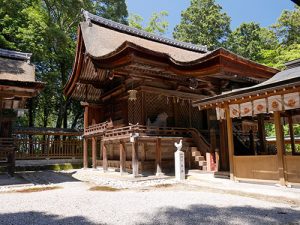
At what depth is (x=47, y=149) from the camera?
1930 centimetres

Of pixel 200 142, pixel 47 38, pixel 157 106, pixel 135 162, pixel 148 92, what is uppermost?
pixel 47 38

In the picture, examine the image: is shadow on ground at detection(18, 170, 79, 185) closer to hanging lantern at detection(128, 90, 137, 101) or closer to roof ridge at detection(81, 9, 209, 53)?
hanging lantern at detection(128, 90, 137, 101)

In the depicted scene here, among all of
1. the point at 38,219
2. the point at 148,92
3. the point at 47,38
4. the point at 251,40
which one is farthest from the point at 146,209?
the point at 251,40

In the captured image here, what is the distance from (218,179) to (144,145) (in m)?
4.65

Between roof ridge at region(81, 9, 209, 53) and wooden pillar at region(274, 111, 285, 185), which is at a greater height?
roof ridge at region(81, 9, 209, 53)

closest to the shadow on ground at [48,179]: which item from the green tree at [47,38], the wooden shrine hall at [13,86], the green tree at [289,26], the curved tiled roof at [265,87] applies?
the wooden shrine hall at [13,86]

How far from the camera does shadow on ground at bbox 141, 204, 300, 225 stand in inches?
183

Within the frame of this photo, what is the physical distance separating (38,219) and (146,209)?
216 cm

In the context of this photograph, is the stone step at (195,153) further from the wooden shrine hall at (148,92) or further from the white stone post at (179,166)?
the white stone post at (179,166)

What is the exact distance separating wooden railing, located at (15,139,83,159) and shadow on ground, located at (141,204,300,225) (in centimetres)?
1548

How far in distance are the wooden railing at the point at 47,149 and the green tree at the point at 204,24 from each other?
905 inches

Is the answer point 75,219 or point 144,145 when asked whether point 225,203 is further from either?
point 144,145

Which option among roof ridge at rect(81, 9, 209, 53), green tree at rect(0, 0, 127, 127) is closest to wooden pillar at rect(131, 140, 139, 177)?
roof ridge at rect(81, 9, 209, 53)

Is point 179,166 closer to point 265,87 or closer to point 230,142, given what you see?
point 230,142
